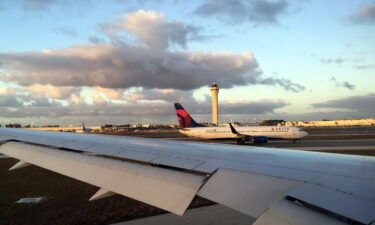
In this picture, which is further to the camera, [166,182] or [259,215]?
[166,182]

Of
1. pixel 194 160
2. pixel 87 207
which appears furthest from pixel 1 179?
pixel 194 160

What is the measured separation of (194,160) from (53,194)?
28.2ft

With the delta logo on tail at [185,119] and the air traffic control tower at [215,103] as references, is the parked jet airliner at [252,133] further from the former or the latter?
the air traffic control tower at [215,103]

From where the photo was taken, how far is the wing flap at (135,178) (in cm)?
284

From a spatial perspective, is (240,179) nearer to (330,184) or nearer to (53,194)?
(330,184)

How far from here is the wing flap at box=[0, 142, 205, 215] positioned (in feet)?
9.32

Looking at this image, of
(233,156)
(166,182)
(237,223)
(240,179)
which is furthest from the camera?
(237,223)

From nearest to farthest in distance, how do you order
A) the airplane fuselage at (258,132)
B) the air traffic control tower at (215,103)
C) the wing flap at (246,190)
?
the wing flap at (246,190)
the airplane fuselage at (258,132)
the air traffic control tower at (215,103)

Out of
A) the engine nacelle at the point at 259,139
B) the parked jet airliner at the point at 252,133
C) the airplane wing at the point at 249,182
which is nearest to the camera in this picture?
the airplane wing at the point at 249,182

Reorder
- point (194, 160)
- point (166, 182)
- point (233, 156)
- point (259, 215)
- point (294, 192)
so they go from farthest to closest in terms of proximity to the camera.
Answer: point (233, 156), point (194, 160), point (166, 182), point (294, 192), point (259, 215)

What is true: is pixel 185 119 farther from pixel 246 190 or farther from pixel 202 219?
pixel 246 190

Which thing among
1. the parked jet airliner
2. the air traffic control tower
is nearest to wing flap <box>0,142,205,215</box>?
the parked jet airliner

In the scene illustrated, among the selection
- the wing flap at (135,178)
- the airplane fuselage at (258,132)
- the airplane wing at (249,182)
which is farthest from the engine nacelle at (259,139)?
the wing flap at (135,178)

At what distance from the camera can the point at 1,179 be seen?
13.5 metres
